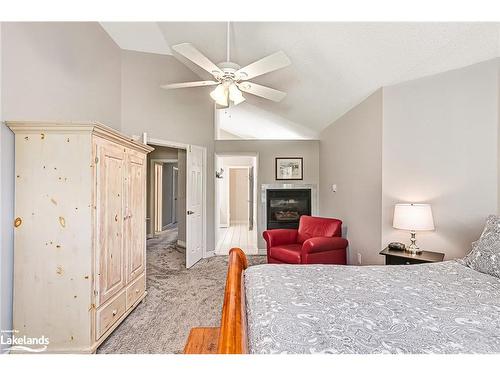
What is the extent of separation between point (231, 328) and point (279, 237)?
2.77 meters

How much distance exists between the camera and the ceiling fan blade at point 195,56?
6.34 feet

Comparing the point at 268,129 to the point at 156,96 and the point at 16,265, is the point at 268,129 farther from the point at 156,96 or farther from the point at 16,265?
the point at 16,265

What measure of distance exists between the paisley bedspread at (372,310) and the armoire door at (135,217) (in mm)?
1371

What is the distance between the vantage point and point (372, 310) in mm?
1128

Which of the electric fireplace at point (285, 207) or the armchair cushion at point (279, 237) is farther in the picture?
the electric fireplace at point (285, 207)

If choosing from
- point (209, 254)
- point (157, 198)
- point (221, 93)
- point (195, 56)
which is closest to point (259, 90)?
point (221, 93)

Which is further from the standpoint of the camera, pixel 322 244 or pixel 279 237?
pixel 279 237

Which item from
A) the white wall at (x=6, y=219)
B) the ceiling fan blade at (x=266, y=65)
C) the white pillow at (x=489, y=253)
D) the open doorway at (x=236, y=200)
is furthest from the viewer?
the open doorway at (x=236, y=200)

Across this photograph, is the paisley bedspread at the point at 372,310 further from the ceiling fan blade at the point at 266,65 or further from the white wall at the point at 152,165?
the white wall at the point at 152,165

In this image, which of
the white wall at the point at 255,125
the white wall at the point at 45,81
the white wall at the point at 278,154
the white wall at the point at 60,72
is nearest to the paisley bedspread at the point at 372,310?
the white wall at the point at 45,81

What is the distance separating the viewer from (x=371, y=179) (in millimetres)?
3104

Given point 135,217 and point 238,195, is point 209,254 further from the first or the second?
point 238,195
